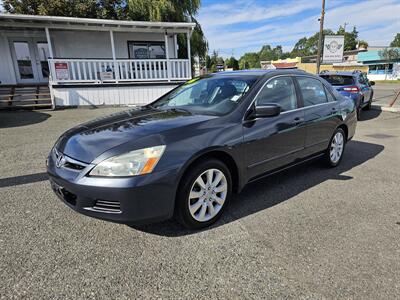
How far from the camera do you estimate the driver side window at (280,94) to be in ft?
11.0

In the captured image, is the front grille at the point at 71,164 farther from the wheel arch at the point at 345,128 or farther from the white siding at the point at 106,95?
the white siding at the point at 106,95

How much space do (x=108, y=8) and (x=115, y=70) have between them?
670 cm

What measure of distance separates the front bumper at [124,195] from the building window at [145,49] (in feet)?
44.0

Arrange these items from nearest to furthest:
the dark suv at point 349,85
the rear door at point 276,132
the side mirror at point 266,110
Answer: the side mirror at point 266,110 → the rear door at point 276,132 → the dark suv at point 349,85

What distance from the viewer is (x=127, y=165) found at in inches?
92.0

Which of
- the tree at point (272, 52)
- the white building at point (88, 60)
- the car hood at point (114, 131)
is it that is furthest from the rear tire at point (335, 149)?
the tree at point (272, 52)

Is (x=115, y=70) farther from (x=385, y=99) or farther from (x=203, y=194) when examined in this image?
(x=385, y=99)

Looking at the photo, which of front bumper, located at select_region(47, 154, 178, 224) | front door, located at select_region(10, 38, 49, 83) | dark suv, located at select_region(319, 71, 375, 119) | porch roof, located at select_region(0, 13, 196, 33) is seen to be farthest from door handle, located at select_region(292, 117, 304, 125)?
front door, located at select_region(10, 38, 49, 83)

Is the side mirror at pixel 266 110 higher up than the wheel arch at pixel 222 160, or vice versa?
the side mirror at pixel 266 110

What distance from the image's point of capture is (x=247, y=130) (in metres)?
3.06

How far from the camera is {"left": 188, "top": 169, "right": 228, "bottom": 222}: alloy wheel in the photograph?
271 centimetres

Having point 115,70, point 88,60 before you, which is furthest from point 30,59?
point 115,70

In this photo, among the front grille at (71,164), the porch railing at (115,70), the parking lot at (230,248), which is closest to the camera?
the parking lot at (230,248)

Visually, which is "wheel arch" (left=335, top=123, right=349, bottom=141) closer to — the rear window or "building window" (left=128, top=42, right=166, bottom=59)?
the rear window
